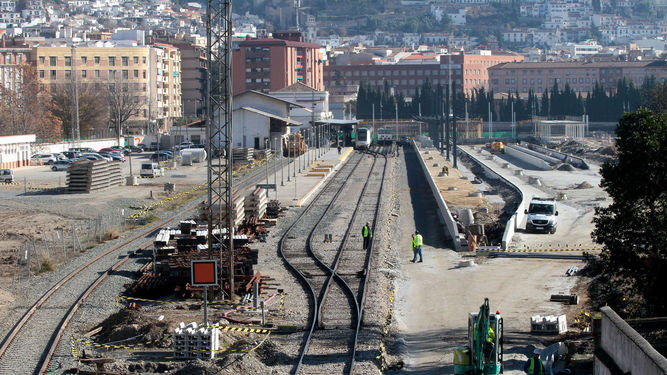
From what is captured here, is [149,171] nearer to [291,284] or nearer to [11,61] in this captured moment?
[291,284]

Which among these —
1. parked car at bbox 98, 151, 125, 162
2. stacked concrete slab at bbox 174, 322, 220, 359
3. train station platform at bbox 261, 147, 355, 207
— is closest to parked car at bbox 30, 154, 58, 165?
parked car at bbox 98, 151, 125, 162

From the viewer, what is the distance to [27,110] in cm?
8031

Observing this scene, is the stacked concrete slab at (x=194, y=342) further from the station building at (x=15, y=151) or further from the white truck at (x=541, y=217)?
the station building at (x=15, y=151)

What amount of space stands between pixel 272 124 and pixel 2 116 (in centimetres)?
2296

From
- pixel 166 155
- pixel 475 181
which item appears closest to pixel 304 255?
pixel 475 181

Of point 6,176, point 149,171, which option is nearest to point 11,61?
point 149,171

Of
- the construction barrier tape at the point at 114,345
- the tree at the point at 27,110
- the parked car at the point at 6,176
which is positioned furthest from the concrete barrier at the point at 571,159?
the construction barrier tape at the point at 114,345

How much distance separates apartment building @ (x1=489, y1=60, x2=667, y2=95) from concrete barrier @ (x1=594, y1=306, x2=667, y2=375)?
163 metres

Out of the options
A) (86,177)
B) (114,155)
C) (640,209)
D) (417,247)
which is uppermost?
(640,209)

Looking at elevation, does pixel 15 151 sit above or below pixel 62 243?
above

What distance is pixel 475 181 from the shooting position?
58.3m

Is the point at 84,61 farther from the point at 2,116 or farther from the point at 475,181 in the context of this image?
the point at 475,181

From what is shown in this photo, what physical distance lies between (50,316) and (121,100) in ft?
260

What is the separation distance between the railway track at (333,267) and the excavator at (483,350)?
5.95 feet
